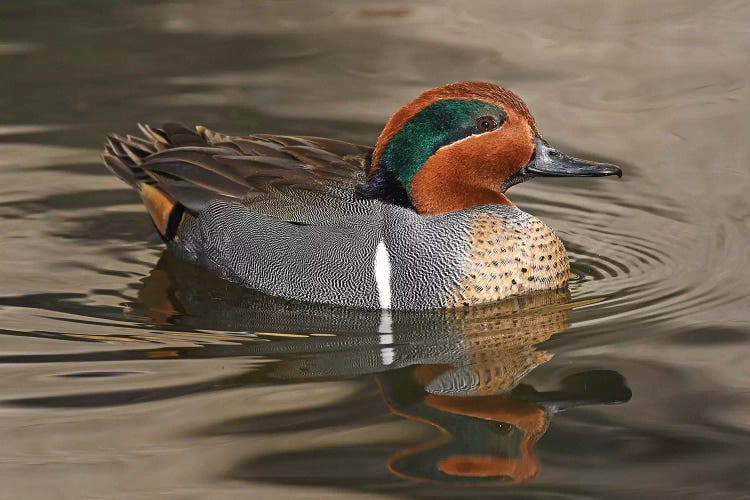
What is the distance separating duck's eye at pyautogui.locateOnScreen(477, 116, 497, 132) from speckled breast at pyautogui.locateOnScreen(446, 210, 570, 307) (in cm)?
46

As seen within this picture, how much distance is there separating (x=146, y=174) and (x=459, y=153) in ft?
6.58

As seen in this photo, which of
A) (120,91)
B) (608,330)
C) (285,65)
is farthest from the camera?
(285,65)

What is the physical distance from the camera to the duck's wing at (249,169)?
23.1 ft

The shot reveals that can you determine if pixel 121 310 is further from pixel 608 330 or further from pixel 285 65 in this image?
pixel 285 65

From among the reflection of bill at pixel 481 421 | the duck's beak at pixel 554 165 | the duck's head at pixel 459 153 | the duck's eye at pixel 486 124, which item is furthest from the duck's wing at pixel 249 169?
the reflection of bill at pixel 481 421

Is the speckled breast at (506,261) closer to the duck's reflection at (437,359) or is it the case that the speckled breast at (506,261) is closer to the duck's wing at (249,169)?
the duck's reflection at (437,359)

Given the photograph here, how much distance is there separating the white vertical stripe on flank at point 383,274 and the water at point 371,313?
0.11 meters

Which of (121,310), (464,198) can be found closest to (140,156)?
(121,310)

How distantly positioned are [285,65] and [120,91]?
141 cm

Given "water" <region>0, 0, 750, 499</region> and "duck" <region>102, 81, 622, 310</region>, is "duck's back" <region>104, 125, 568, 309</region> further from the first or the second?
"water" <region>0, 0, 750, 499</region>

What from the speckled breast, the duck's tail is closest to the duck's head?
the speckled breast

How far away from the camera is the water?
5113 millimetres

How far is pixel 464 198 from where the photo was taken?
23.0 feet

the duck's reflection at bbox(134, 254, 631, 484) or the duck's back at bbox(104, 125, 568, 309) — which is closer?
the duck's reflection at bbox(134, 254, 631, 484)
